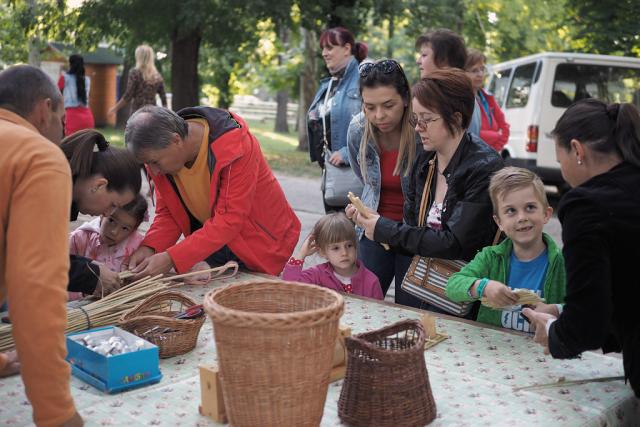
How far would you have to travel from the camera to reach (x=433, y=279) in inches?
115

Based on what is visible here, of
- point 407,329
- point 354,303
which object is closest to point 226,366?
point 407,329

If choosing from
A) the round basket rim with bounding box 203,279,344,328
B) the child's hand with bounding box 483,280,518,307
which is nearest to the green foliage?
the child's hand with bounding box 483,280,518,307

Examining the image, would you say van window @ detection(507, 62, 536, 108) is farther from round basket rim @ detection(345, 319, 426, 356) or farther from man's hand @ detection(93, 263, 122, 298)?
round basket rim @ detection(345, 319, 426, 356)

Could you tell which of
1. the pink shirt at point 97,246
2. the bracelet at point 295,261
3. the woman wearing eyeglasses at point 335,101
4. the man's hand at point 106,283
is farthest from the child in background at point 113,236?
the woman wearing eyeglasses at point 335,101

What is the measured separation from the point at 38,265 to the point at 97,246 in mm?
1904

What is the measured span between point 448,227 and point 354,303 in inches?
18.5

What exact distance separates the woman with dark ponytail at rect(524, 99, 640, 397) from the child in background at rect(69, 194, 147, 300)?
6.42 feet

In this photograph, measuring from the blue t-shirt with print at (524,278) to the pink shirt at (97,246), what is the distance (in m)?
1.70

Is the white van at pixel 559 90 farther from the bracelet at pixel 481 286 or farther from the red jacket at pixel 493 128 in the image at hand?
the bracelet at pixel 481 286

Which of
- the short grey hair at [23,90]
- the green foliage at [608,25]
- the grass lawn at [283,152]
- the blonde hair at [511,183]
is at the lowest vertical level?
the grass lawn at [283,152]

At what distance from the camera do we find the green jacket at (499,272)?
8.78ft

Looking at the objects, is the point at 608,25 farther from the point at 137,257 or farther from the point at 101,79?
the point at 101,79

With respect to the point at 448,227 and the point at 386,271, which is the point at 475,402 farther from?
the point at 386,271

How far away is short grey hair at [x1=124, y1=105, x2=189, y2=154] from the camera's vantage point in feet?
9.92
